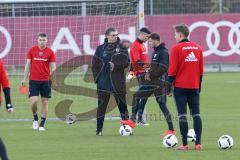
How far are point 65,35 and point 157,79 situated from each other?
58.4ft

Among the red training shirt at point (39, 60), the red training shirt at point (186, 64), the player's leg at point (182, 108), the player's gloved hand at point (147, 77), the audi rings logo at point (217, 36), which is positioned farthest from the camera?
the audi rings logo at point (217, 36)

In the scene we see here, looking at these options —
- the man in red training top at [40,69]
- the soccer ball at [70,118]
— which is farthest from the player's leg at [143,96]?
the man in red training top at [40,69]

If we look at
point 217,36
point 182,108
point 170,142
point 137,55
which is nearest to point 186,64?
point 182,108

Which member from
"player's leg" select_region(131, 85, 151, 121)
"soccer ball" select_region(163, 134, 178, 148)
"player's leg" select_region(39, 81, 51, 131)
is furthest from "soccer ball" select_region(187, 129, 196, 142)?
"player's leg" select_region(39, 81, 51, 131)

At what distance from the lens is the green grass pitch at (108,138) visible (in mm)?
13305

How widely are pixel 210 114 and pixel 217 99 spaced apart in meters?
4.54

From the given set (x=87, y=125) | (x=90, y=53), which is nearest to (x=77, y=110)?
(x=87, y=125)

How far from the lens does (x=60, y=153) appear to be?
13.7 m

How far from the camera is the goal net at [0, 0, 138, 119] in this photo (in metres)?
22.5

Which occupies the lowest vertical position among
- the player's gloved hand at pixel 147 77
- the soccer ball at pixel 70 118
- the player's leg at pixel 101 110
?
the soccer ball at pixel 70 118

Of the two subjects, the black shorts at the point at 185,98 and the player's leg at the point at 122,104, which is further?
the player's leg at the point at 122,104

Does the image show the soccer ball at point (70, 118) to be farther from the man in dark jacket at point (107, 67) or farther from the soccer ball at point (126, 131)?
the soccer ball at point (126, 131)

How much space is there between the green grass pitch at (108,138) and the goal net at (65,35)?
28cm

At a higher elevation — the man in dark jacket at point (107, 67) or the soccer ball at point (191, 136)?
the man in dark jacket at point (107, 67)
